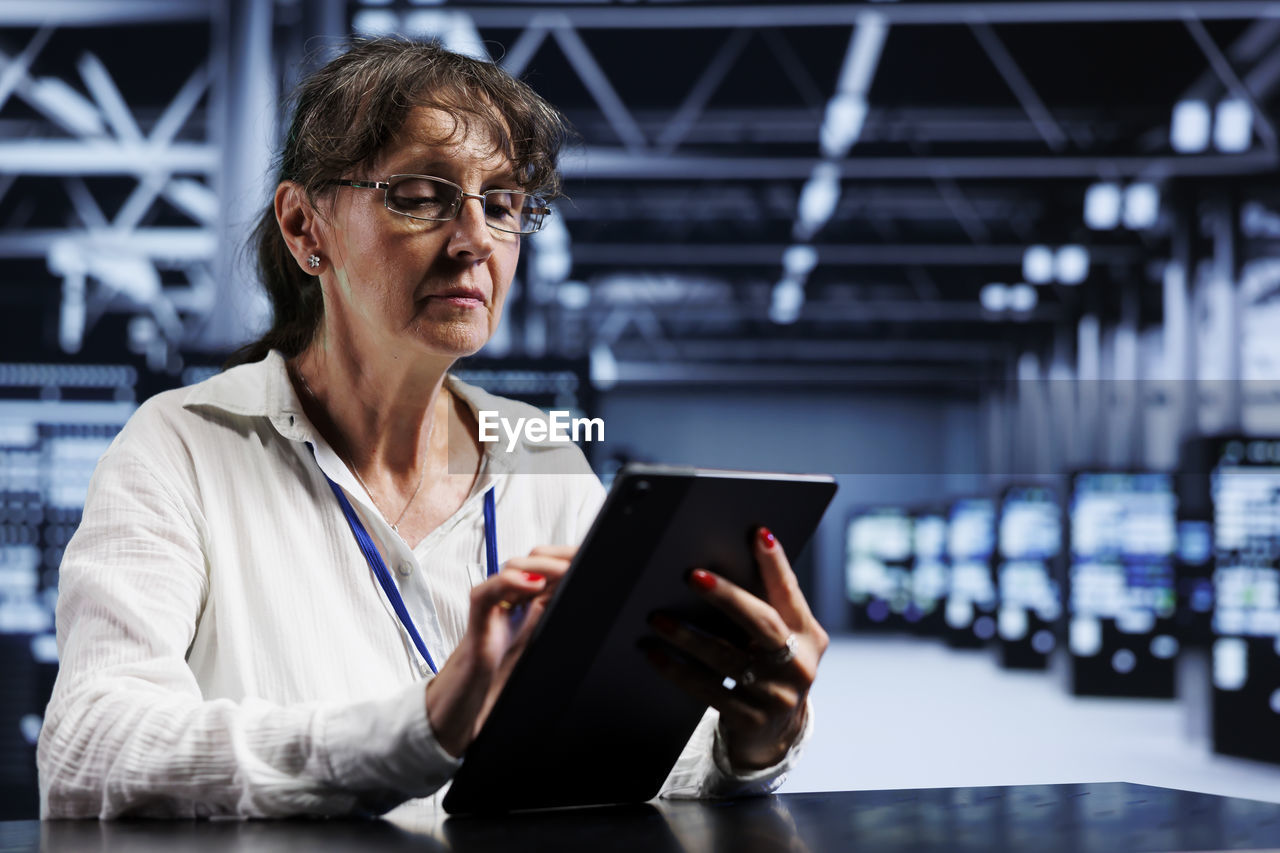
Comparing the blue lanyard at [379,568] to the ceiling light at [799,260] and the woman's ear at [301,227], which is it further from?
the ceiling light at [799,260]

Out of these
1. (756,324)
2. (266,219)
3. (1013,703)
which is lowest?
(1013,703)

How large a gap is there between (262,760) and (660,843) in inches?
13.8

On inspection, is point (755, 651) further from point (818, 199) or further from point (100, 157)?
point (818, 199)

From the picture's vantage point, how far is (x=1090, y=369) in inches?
632

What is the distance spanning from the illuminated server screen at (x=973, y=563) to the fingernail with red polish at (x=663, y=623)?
12589 millimetres

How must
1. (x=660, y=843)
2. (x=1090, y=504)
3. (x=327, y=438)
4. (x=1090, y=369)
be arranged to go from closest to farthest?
(x=660, y=843)
(x=327, y=438)
(x=1090, y=504)
(x=1090, y=369)

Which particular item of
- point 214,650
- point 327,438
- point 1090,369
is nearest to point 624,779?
point 214,650

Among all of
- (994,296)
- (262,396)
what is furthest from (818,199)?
(262,396)

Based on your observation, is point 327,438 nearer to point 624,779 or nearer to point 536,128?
point 536,128

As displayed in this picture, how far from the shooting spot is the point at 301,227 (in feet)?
5.02

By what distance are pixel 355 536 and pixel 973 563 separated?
1317cm

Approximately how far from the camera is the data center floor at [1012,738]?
6945 millimetres

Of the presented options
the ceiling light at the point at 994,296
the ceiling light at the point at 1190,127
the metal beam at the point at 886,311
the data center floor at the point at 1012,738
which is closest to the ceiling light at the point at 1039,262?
the ceiling light at the point at 994,296

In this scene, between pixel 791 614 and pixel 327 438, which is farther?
pixel 327 438
